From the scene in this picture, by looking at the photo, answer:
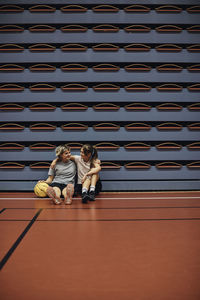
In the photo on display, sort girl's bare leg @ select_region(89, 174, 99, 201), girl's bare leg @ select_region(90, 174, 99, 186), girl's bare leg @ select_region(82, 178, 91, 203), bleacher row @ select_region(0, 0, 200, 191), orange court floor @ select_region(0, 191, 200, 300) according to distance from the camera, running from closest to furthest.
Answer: orange court floor @ select_region(0, 191, 200, 300), girl's bare leg @ select_region(82, 178, 91, 203), girl's bare leg @ select_region(89, 174, 99, 201), girl's bare leg @ select_region(90, 174, 99, 186), bleacher row @ select_region(0, 0, 200, 191)

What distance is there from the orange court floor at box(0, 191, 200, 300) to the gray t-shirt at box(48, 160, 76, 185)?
67 centimetres

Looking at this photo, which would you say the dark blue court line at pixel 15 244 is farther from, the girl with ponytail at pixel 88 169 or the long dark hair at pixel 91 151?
the long dark hair at pixel 91 151

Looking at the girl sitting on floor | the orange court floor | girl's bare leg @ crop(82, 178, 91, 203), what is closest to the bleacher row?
the girl sitting on floor

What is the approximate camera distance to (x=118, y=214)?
7.59ft

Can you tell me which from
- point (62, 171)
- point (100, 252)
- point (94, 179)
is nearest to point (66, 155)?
point (62, 171)

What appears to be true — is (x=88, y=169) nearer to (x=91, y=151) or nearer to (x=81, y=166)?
(x=81, y=166)

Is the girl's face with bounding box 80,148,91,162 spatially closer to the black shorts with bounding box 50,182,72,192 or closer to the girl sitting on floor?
the girl sitting on floor

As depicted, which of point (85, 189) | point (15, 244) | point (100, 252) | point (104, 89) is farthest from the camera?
point (104, 89)

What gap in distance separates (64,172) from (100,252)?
186cm

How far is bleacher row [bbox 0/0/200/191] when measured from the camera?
141 inches

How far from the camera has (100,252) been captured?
1461 mm

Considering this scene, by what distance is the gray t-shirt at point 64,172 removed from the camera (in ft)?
10.6

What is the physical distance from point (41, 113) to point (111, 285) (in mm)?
2913

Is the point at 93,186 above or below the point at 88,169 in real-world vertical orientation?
below
